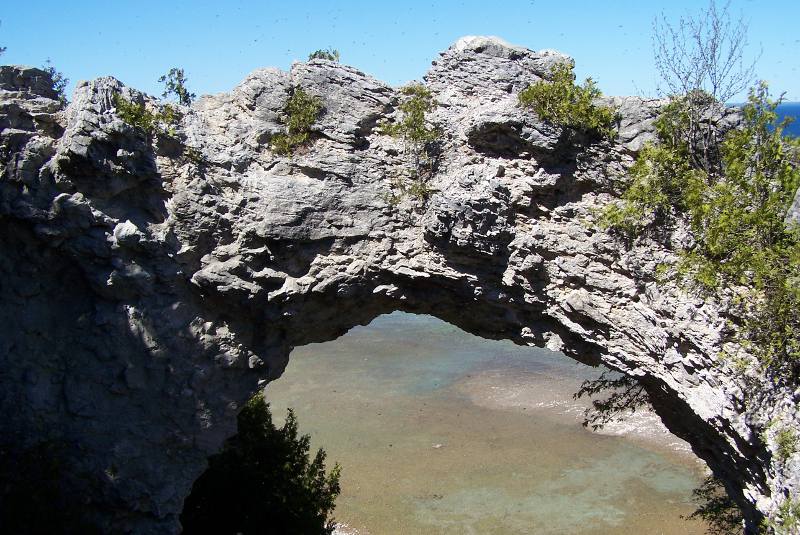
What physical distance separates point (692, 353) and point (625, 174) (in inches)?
116

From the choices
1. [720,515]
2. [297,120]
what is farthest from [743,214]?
[720,515]

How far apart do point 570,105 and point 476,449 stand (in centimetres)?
1307

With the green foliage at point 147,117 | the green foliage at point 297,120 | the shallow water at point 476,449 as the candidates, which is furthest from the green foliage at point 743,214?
the shallow water at point 476,449

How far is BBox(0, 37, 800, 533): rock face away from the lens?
30.3ft

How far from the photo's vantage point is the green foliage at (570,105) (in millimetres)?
10172

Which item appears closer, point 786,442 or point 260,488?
point 786,442

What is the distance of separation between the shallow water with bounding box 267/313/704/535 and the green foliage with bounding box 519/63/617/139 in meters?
10.8

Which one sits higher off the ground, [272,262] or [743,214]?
[743,214]

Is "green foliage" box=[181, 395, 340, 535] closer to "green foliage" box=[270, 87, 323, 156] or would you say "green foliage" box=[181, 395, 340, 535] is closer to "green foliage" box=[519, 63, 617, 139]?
"green foliage" box=[270, 87, 323, 156]

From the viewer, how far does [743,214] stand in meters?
8.83

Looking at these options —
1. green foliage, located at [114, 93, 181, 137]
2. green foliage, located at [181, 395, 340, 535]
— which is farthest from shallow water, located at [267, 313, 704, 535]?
green foliage, located at [114, 93, 181, 137]

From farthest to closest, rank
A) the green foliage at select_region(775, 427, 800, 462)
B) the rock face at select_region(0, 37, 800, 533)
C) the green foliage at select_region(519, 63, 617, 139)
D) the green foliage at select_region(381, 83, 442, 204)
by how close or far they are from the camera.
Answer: the green foliage at select_region(381, 83, 442, 204) → the green foliage at select_region(519, 63, 617, 139) → the rock face at select_region(0, 37, 800, 533) → the green foliage at select_region(775, 427, 800, 462)

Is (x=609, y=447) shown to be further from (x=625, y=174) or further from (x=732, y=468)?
(x=625, y=174)

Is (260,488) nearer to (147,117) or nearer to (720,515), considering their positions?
(147,117)
